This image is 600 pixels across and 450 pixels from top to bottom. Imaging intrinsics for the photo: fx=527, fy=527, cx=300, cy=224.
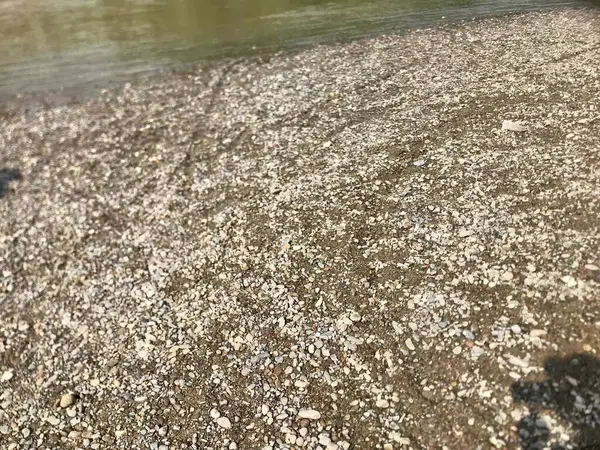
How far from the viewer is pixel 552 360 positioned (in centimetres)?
891

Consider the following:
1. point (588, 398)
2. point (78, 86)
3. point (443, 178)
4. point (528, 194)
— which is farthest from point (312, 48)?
point (588, 398)

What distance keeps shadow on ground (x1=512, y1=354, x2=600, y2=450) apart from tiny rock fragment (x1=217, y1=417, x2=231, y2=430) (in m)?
4.95

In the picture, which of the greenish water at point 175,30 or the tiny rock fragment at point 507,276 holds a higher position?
the greenish water at point 175,30

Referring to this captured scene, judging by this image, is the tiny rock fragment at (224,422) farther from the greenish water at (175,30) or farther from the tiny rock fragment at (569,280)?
the greenish water at (175,30)

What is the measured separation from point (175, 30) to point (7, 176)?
14.6m

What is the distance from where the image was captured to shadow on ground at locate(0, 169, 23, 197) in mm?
17516

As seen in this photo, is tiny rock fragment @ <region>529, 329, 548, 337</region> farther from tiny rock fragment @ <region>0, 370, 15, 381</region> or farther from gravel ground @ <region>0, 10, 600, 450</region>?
tiny rock fragment @ <region>0, 370, 15, 381</region>

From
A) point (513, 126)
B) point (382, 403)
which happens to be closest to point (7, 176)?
point (382, 403)

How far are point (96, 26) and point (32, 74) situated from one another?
657 cm

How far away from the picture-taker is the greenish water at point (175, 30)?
997 inches

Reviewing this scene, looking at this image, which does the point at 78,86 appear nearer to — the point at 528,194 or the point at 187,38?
the point at 187,38

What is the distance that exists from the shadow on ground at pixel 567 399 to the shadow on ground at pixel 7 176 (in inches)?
647

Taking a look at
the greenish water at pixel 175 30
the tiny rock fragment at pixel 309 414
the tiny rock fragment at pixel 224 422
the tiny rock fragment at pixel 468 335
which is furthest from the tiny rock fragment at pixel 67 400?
the greenish water at pixel 175 30

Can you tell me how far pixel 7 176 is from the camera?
708 inches
